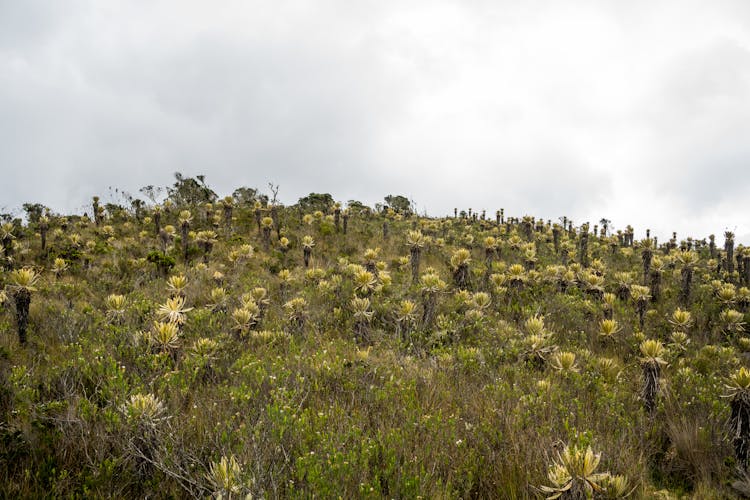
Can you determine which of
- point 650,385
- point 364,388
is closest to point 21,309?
point 364,388

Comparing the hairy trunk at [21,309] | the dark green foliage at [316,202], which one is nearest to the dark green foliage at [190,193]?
the dark green foliage at [316,202]

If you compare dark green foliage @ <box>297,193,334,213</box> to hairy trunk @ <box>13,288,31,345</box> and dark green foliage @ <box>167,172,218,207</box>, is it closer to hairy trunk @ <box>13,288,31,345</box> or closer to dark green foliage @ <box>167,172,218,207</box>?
dark green foliage @ <box>167,172,218,207</box>

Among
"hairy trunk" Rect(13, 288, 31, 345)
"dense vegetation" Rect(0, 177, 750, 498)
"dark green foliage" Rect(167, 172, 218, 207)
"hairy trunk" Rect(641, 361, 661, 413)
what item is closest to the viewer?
"dense vegetation" Rect(0, 177, 750, 498)

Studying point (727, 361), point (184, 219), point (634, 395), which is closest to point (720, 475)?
point (634, 395)

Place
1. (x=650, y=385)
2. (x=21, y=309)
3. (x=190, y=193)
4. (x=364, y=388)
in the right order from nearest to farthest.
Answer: (x=364, y=388)
(x=650, y=385)
(x=21, y=309)
(x=190, y=193)

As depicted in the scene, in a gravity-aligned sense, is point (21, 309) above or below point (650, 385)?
above

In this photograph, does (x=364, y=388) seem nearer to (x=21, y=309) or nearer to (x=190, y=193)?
(x=21, y=309)

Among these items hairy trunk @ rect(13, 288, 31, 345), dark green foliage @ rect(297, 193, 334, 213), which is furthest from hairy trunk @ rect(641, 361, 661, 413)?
dark green foliage @ rect(297, 193, 334, 213)

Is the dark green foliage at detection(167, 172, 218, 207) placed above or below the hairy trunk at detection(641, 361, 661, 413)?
above

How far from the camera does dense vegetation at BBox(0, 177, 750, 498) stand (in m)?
3.03

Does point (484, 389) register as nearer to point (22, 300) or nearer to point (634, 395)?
point (634, 395)

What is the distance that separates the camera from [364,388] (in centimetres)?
472

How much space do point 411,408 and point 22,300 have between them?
21.2 feet

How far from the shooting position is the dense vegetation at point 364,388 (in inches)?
119
